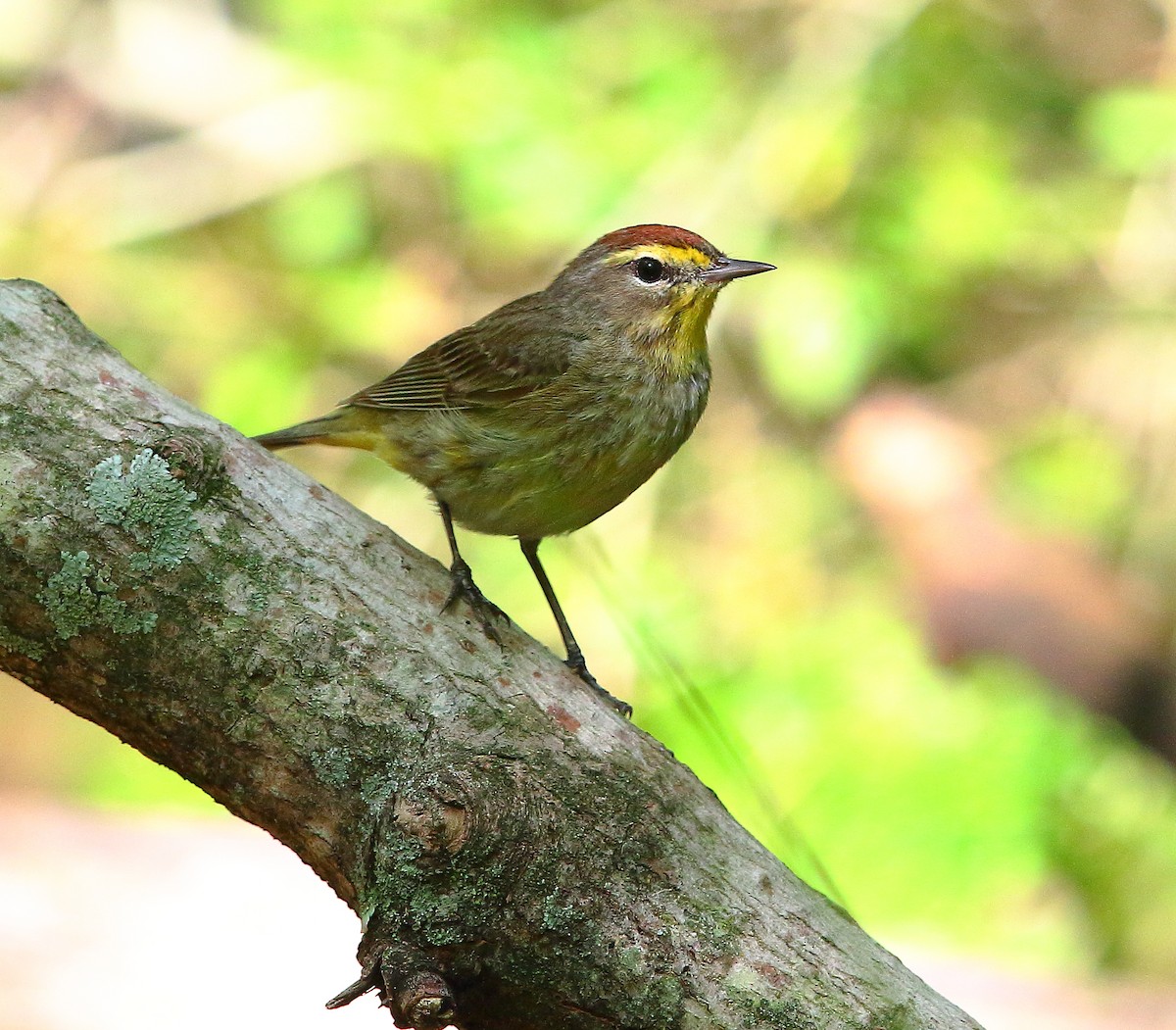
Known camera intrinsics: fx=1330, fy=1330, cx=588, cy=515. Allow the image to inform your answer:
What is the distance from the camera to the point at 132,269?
272 inches

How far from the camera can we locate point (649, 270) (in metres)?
3.88

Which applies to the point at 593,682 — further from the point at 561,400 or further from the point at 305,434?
the point at 305,434

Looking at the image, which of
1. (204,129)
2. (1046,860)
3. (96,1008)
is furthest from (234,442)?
(204,129)

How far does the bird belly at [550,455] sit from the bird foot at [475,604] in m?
0.84

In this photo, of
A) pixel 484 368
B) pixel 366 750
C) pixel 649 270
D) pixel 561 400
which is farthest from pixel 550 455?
pixel 366 750

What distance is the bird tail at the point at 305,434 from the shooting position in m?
3.70

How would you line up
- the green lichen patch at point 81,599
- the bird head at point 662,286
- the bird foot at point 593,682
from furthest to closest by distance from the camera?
the bird head at point 662,286 < the bird foot at point 593,682 < the green lichen patch at point 81,599

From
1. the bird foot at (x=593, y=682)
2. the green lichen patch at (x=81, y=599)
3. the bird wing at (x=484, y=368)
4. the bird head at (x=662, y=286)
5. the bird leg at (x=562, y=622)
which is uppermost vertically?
the bird head at (x=662, y=286)

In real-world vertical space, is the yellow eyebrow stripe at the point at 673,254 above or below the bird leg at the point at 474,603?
above

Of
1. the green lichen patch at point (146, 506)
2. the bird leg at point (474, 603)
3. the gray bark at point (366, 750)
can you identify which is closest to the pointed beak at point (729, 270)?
the bird leg at point (474, 603)

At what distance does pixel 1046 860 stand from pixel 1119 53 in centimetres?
476

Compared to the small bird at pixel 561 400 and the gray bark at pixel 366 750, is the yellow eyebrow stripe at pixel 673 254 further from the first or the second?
the gray bark at pixel 366 750

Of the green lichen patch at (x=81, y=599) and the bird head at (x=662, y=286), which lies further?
the bird head at (x=662, y=286)

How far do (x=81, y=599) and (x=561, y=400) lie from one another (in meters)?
1.65
